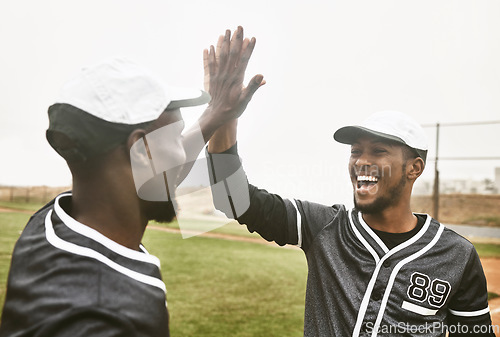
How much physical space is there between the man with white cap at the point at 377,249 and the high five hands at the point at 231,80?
11.3 inches

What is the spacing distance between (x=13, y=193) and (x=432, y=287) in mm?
31776

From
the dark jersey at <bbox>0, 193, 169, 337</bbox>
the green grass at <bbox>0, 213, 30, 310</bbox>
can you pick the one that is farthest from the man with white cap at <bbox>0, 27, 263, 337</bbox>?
the green grass at <bbox>0, 213, 30, 310</bbox>

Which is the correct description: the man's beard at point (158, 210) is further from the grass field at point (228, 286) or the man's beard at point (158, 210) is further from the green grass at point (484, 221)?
the green grass at point (484, 221)

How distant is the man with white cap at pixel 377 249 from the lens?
1901 millimetres

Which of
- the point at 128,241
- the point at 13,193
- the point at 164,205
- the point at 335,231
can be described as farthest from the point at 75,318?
the point at 13,193

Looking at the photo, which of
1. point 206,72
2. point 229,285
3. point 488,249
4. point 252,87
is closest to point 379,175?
point 252,87

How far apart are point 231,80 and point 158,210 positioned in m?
0.60

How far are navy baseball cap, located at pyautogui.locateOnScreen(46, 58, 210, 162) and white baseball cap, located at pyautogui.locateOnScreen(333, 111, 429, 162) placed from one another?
4.31ft

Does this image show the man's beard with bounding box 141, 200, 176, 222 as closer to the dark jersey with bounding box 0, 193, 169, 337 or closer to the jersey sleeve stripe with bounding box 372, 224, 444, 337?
the dark jersey with bounding box 0, 193, 169, 337

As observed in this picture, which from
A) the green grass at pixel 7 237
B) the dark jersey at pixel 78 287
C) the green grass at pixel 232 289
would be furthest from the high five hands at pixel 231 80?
the green grass at pixel 7 237

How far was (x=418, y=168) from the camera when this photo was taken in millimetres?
2336

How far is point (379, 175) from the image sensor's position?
222cm

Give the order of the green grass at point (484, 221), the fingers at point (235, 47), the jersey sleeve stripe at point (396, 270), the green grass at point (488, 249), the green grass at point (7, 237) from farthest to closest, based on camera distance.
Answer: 1. the green grass at point (484, 221)
2. the green grass at point (488, 249)
3. the green grass at point (7, 237)
4. the jersey sleeve stripe at point (396, 270)
5. the fingers at point (235, 47)

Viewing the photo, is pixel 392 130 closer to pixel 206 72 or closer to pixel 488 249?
pixel 206 72
